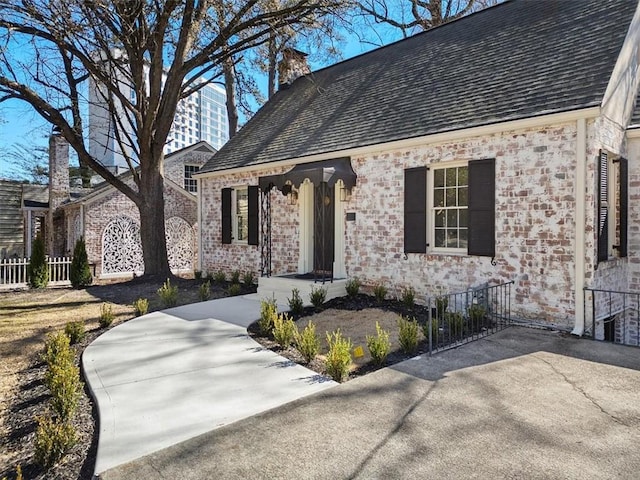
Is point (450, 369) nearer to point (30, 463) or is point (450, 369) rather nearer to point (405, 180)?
point (30, 463)

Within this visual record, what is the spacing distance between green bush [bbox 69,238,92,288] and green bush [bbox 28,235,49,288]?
2.25ft

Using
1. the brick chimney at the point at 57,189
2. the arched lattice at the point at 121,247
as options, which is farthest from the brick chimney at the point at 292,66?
the brick chimney at the point at 57,189

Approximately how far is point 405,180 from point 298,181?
2.31m

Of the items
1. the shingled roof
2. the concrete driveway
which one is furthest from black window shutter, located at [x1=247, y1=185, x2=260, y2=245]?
the concrete driveway

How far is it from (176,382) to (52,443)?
161 centimetres

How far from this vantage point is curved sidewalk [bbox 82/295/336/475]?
3.54m

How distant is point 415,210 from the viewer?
28.0 feet

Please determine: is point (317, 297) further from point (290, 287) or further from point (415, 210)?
point (415, 210)

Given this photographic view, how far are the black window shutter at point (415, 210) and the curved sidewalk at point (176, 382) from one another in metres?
3.63

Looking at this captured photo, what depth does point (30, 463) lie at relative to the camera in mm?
3197

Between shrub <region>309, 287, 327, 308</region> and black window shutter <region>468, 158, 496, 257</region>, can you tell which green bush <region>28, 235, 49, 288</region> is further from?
black window shutter <region>468, 158, 496, 257</region>

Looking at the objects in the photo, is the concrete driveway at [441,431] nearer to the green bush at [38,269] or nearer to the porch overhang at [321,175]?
the porch overhang at [321,175]

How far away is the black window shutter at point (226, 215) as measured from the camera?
13086 mm

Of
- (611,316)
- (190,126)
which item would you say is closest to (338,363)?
(611,316)
